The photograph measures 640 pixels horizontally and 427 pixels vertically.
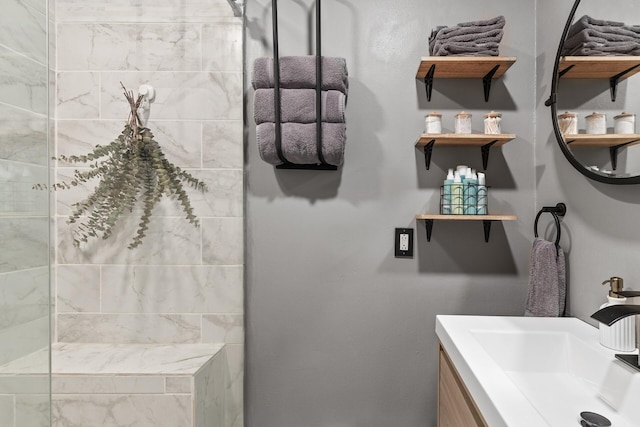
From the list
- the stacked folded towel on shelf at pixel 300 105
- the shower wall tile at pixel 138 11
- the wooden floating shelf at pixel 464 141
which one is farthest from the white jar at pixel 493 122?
the shower wall tile at pixel 138 11

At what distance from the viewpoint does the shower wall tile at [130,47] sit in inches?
61.7

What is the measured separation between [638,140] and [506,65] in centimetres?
61

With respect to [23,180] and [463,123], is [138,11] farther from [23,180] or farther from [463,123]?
[463,123]

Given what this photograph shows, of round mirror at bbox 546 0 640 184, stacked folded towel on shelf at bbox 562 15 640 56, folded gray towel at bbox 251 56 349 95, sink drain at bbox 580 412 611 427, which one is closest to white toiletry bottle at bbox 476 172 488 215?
round mirror at bbox 546 0 640 184

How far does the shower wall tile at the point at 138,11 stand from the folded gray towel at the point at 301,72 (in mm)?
360

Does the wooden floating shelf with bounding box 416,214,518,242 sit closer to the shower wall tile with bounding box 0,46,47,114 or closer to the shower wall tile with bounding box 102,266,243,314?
the shower wall tile with bounding box 102,266,243,314

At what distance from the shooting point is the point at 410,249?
1.58 metres

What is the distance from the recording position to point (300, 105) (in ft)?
4.64

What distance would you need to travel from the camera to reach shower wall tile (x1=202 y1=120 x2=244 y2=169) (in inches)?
61.9

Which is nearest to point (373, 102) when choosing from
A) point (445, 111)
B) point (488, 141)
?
point (445, 111)

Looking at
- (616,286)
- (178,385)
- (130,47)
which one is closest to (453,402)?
(616,286)

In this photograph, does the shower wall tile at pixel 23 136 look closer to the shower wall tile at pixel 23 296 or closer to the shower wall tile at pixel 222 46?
the shower wall tile at pixel 23 296

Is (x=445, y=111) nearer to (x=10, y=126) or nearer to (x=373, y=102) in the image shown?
(x=373, y=102)

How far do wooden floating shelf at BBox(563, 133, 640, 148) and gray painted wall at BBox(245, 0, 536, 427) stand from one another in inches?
13.3
